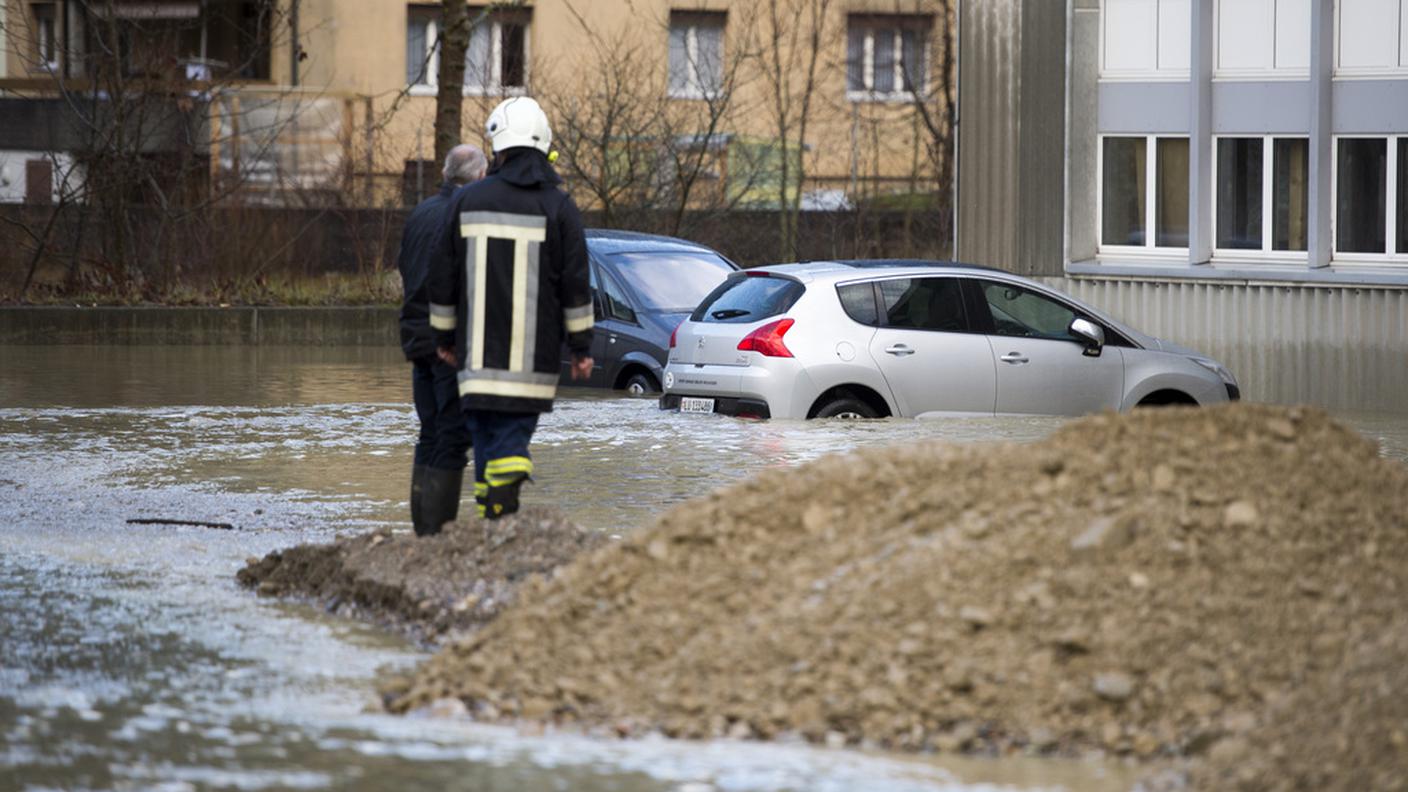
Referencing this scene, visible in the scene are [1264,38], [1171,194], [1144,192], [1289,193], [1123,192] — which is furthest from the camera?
[1123,192]

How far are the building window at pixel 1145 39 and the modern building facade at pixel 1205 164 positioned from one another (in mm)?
19

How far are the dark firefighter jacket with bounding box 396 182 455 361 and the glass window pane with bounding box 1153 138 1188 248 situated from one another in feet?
45.8

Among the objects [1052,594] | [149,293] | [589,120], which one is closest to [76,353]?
[149,293]

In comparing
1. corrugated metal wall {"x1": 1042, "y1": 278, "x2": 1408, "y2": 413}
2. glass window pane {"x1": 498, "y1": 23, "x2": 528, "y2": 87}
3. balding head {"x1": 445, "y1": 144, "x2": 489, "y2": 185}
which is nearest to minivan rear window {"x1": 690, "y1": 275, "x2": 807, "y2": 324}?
balding head {"x1": 445, "y1": 144, "x2": 489, "y2": 185}

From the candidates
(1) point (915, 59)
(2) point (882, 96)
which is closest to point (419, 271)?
(1) point (915, 59)

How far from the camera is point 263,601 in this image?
8.46 meters

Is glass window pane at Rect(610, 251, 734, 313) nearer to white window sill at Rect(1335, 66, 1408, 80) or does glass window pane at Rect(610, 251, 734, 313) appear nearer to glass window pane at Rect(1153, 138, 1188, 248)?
glass window pane at Rect(1153, 138, 1188, 248)

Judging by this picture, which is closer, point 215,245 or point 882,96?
point 215,245

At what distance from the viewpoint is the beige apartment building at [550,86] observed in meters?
27.9

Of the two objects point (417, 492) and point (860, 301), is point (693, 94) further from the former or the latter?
point (417, 492)

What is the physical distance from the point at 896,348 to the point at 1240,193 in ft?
26.7

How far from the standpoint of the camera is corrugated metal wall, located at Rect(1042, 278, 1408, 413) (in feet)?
65.3

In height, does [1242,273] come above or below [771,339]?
above

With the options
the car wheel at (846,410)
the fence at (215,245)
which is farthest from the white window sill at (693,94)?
the car wheel at (846,410)
